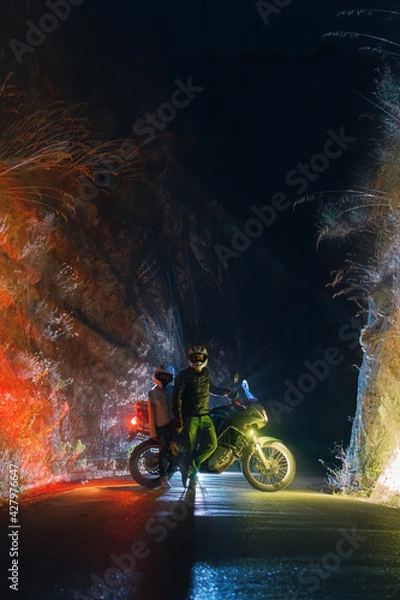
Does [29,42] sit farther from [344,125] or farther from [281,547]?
[281,547]

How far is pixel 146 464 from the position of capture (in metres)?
11.2

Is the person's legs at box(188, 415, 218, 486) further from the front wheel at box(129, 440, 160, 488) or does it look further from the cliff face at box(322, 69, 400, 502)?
the cliff face at box(322, 69, 400, 502)

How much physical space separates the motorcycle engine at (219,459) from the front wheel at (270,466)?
28cm

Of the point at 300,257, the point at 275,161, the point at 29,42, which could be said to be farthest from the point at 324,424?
the point at 29,42

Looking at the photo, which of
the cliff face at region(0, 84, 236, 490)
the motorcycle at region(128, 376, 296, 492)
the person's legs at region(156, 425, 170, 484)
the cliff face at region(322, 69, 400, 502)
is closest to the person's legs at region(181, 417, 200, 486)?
the motorcycle at region(128, 376, 296, 492)

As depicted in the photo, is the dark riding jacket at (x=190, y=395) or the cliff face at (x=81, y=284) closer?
the dark riding jacket at (x=190, y=395)

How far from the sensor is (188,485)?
33.0 ft

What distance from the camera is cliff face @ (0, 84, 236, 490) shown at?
12.9 meters

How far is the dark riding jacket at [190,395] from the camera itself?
32.9 ft

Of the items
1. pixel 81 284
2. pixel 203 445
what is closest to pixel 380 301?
pixel 203 445

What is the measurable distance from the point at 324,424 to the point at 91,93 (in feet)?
102

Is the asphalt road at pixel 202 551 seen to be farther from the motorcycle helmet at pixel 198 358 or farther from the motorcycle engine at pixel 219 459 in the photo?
the motorcycle helmet at pixel 198 358

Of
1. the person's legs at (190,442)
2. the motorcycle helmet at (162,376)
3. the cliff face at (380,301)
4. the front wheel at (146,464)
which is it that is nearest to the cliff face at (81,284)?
the front wheel at (146,464)

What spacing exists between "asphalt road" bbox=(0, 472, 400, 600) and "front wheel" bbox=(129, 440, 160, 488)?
243 cm
